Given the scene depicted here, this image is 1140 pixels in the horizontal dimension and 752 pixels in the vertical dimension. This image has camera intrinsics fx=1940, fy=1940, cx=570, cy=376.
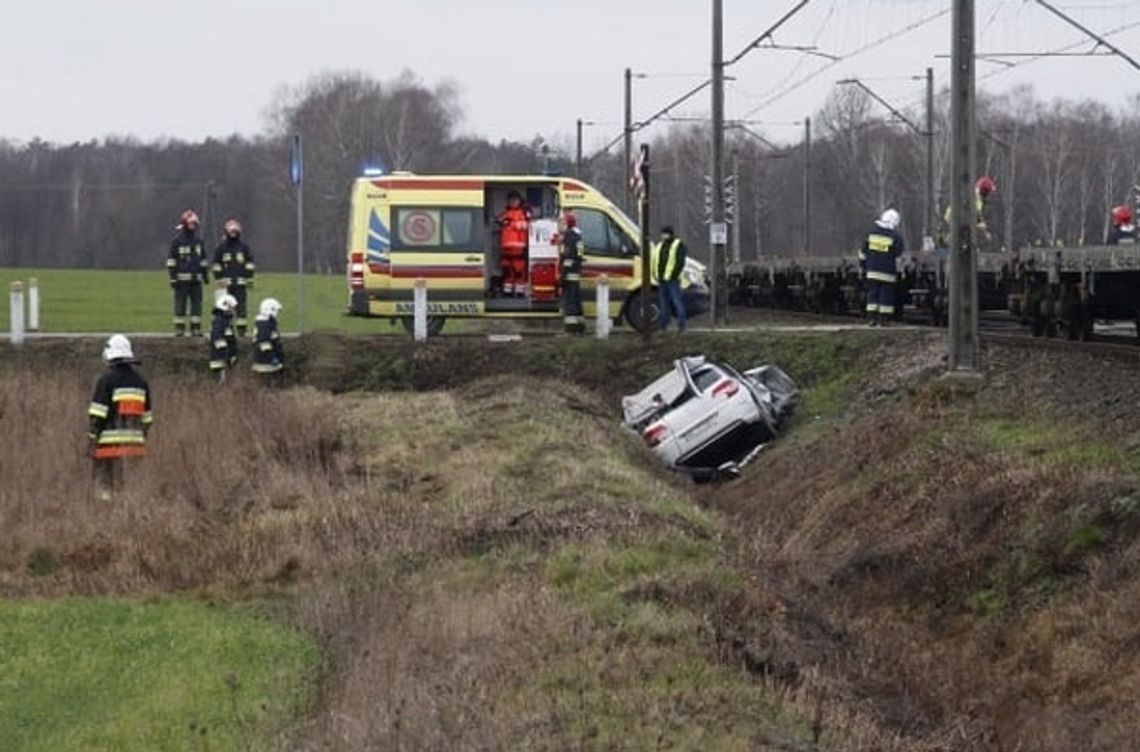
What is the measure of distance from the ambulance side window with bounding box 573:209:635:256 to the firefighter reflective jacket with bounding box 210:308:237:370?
18.3 ft

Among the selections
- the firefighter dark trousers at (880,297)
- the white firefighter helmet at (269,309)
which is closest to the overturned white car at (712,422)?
the firefighter dark trousers at (880,297)

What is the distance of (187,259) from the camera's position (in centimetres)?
2833

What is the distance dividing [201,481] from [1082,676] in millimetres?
9460

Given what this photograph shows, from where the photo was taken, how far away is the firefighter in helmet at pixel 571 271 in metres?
27.1

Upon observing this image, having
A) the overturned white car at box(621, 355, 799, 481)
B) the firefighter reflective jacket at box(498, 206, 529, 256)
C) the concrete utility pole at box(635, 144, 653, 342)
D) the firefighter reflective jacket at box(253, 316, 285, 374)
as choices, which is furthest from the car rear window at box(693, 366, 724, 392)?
the firefighter reflective jacket at box(498, 206, 529, 256)

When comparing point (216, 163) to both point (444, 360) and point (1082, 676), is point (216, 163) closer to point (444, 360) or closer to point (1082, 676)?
point (444, 360)

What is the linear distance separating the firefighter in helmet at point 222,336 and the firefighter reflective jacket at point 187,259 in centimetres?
297

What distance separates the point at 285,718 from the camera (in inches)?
363

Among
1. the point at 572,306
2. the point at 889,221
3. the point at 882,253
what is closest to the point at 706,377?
the point at 882,253

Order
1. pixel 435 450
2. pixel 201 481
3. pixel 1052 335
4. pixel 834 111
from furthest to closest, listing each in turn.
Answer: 1. pixel 834 111
2. pixel 1052 335
3. pixel 435 450
4. pixel 201 481

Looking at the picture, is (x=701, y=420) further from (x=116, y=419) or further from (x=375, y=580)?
(x=375, y=580)

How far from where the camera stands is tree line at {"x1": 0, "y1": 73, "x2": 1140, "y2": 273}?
3310 inches

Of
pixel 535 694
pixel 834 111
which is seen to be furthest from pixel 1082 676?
pixel 834 111

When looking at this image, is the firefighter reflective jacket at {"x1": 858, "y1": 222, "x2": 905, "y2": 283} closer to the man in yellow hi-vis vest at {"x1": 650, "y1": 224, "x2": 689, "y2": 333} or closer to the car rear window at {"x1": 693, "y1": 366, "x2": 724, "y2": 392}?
the man in yellow hi-vis vest at {"x1": 650, "y1": 224, "x2": 689, "y2": 333}
